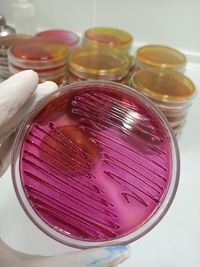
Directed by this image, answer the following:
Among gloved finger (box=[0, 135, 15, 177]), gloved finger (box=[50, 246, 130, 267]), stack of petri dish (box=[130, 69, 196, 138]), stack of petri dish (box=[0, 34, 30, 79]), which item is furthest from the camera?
stack of petri dish (box=[0, 34, 30, 79])

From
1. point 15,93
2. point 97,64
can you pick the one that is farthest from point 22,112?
point 97,64

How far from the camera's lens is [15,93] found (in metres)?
0.43

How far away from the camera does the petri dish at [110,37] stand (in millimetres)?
819

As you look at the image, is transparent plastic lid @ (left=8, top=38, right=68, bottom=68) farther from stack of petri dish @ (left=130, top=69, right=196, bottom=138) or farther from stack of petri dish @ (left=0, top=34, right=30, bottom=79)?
stack of petri dish @ (left=130, top=69, right=196, bottom=138)

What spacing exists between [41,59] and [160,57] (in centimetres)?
30

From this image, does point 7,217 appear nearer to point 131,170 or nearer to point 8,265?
point 8,265

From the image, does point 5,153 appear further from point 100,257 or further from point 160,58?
point 160,58

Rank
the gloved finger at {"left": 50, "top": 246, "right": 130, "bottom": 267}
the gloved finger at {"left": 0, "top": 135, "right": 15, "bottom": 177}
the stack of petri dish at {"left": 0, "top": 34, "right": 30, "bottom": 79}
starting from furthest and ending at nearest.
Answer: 1. the stack of petri dish at {"left": 0, "top": 34, "right": 30, "bottom": 79}
2. the gloved finger at {"left": 0, "top": 135, "right": 15, "bottom": 177}
3. the gloved finger at {"left": 50, "top": 246, "right": 130, "bottom": 267}

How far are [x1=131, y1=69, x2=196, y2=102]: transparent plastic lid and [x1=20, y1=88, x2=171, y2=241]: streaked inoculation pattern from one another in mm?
257

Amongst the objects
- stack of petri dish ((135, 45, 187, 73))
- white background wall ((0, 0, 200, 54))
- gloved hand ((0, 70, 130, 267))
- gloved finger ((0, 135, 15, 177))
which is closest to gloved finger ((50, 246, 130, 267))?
gloved hand ((0, 70, 130, 267))

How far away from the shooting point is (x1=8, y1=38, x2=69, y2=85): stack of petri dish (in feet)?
Result: 2.39

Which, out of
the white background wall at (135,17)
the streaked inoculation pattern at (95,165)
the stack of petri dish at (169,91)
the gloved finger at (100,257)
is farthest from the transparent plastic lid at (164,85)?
the gloved finger at (100,257)

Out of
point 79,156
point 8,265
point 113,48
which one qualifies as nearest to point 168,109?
point 113,48

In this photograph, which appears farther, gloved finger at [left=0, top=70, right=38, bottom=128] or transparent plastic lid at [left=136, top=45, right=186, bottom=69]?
transparent plastic lid at [left=136, top=45, right=186, bottom=69]
